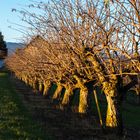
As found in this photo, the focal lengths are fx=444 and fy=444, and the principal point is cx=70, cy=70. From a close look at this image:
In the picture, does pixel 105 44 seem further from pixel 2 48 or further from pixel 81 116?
pixel 2 48

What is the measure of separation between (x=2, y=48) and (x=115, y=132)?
86.1 metres

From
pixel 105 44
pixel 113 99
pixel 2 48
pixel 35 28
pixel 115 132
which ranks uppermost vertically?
pixel 2 48

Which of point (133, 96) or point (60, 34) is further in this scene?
point (133, 96)

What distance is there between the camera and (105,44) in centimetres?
1256

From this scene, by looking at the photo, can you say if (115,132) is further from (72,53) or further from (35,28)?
(35,28)

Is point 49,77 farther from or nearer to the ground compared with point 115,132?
farther from the ground

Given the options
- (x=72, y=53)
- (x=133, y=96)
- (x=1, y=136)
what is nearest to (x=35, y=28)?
(x=72, y=53)

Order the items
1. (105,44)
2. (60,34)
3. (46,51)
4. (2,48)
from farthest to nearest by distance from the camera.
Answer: (2,48), (46,51), (60,34), (105,44)

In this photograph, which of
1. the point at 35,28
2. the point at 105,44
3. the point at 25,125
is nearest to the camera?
the point at 105,44

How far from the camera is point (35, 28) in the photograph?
55.0 feet

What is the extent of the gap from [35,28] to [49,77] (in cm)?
688

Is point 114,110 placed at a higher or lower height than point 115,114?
higher

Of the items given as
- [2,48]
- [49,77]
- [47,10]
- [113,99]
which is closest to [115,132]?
[113,99]

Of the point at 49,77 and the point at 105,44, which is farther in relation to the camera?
the point at 49,77
